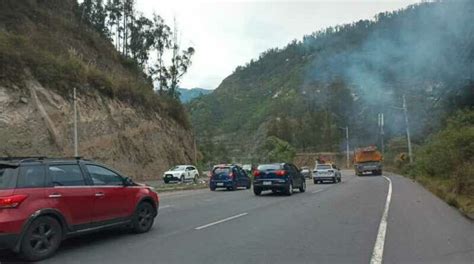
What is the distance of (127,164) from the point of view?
139 feet

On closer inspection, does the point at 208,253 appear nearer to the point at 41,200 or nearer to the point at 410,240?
the point at 41,200

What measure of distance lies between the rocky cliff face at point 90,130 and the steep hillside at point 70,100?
6cm

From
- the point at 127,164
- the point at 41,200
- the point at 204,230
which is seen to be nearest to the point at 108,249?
the point at 41,200

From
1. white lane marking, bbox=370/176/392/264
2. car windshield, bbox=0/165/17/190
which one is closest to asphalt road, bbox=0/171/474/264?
white lane marking, bbox=370/176/392/264

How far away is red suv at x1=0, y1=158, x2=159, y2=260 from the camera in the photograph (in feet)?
26.8

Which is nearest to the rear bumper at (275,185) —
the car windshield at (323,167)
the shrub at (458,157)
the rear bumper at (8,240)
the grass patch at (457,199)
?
the grass patch at (457,199)

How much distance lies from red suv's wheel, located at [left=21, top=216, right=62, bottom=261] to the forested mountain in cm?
2646

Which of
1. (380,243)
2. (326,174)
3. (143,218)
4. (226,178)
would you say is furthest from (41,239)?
(326,174)

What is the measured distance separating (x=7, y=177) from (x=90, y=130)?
103 feet

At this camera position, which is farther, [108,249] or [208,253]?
[108,249]

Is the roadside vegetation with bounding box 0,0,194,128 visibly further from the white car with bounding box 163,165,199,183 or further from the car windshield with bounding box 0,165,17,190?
the car windshield with bounding box 0,165,17,190

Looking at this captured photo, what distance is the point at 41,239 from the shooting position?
8516 millimetres

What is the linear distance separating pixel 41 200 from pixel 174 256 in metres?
2.45

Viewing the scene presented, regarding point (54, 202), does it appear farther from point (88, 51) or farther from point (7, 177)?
point (88, 51)
